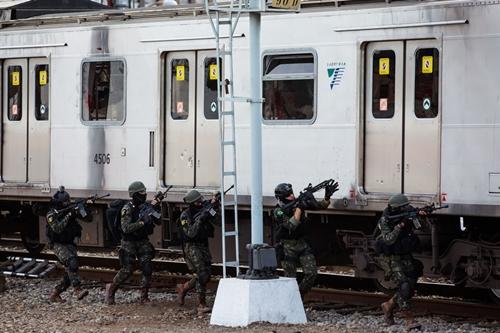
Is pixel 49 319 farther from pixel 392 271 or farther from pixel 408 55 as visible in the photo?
pixel 408 55

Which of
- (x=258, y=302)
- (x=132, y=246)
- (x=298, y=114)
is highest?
(x=298, y=114)

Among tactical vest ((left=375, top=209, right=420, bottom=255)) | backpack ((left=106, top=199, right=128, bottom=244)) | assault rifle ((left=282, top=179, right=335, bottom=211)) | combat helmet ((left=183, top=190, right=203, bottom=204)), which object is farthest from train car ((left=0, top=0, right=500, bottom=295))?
combat helmet ((left=183, top=190, right=203, bottom=204))

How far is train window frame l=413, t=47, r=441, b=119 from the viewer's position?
14.0 m

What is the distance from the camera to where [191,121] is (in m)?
16.2

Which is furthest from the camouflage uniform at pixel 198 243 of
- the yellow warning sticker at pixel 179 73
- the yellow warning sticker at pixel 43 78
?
the yellow warning sticker at pixel 43 78

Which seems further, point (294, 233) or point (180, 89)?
point (180, 89)

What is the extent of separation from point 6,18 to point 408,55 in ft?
25.4

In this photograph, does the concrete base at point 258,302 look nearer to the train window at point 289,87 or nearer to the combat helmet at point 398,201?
the combat helmet at point 398,201

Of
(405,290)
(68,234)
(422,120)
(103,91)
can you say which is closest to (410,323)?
(405,290)

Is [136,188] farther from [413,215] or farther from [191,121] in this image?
[413,215]

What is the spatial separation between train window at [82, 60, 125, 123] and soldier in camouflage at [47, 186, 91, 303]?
1589mm

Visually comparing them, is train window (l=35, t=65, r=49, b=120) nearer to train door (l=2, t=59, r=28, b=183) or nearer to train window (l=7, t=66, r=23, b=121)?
train door (l=2, t=59, r=28, b=183)

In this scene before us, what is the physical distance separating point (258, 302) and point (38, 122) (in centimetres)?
642

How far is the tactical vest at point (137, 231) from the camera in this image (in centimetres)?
1526
